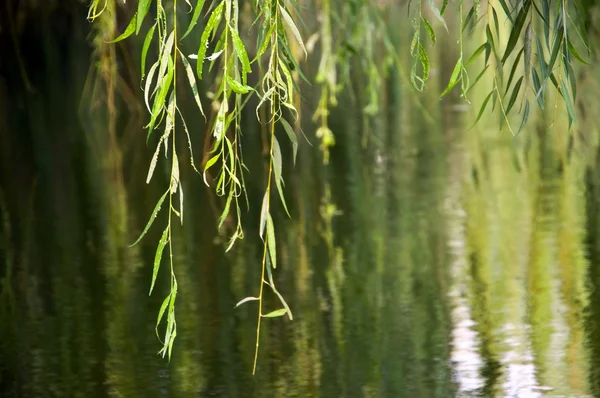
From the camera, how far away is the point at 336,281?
367 centimetres

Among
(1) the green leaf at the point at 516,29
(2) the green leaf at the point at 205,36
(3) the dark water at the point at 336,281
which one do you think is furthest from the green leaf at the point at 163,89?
(3) the dark water at the point at 336,281

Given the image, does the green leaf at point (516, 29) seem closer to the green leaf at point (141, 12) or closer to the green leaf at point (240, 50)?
the green leaf at point (240, 50)

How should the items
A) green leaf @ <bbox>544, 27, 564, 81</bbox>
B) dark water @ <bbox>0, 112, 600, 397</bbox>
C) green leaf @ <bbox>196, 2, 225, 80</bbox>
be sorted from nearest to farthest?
green leaf @ <bbox>196, 2, 225, 80</bbox>
green leaf @ <bbox>544, 27, 564, 81</bbox>
dark water @ <bbox>0, 112, 600, 397</bbox>

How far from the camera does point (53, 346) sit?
122 inches

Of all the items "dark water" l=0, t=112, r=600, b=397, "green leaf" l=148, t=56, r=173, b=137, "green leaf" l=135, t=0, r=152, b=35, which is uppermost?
"green leaf" l=135, t=0, r=152, b=35

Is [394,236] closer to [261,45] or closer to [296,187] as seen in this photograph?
[296,187]

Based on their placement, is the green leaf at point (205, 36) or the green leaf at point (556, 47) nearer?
the green leaf at point (205, 36)

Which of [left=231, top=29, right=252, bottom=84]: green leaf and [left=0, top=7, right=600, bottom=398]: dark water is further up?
[left=231, top=29, right=252, bottom=84]: green leaf

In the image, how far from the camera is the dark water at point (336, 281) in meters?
2.79

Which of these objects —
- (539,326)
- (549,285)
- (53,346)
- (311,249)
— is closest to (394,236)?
(311,249)

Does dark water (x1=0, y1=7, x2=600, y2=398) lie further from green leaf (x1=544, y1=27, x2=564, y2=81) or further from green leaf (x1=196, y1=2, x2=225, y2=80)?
green leaf (x1=196, y1=2, x2=225, y2=80)

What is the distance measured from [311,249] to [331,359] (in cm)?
127

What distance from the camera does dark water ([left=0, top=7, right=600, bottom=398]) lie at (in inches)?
110

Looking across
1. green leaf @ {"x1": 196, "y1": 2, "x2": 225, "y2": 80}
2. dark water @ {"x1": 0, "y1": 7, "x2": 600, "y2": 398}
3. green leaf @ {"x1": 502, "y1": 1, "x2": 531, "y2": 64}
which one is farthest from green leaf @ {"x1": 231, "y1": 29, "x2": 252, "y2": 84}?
dark water @ {"x1": 0, "y1": 7, "x2": 600, "y2": 398}
